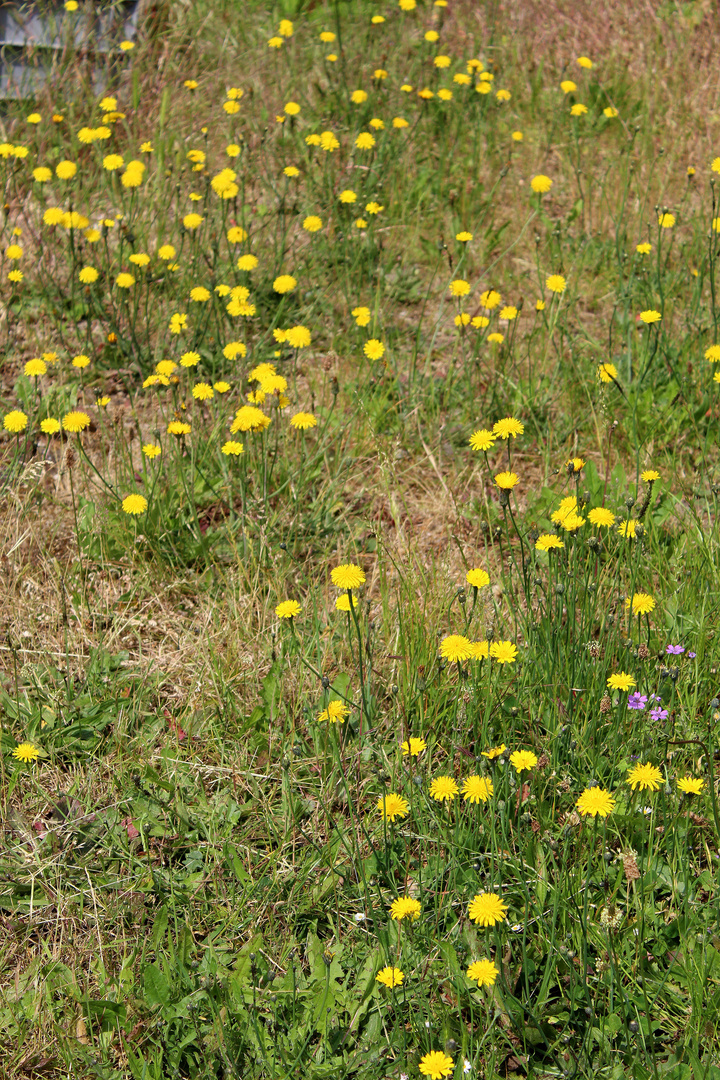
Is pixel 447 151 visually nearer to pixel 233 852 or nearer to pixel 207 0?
pixel 207 0

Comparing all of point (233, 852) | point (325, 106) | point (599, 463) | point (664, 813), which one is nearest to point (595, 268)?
point (599, 463)

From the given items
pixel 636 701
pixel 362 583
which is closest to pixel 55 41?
pixel 362 583

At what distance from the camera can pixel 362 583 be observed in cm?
244

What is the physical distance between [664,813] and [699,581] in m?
0.84

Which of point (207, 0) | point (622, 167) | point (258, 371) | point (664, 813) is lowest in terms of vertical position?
point (664, 813)

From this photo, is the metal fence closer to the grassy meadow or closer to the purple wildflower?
the grassy meadow

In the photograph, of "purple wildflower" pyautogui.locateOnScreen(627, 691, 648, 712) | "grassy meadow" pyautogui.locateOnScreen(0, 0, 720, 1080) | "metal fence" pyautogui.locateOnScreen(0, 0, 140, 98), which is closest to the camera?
"grassy meadow" pyautogui.locateOnScreen(0, 0, 720, 1080)

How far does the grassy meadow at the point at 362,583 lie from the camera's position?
1.93m

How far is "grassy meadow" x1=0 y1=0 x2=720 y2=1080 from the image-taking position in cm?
193

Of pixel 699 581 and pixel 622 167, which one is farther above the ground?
pixel 622 167

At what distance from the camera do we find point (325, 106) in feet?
15.7

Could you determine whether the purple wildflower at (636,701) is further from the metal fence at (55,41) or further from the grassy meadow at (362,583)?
the metal fence at (55,41)

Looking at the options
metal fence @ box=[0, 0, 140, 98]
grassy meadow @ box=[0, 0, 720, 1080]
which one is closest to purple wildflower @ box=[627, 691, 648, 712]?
grassy meadow @ box=[0, 0, 720, 1080]

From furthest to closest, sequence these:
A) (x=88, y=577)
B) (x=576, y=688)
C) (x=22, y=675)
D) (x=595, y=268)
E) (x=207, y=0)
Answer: (x=207, y=0) < (x=595, y=268) < (x=88, y=577) < (x=22, y=675) < (x=576, y=688)
